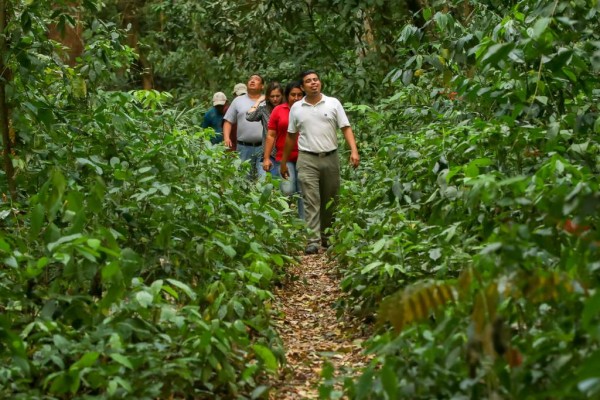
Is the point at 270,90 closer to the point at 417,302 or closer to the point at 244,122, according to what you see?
the point at 244,122

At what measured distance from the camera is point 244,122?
40.2ft

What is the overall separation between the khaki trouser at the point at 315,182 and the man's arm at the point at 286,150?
0.25m

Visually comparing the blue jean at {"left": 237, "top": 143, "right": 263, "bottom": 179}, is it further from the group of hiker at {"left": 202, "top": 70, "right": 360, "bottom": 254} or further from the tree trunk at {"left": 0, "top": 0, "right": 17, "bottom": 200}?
the tree trunk at {"left": 0, "top": 0, "right": 17, "bottom": 200}

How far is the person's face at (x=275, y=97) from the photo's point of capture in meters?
11.8

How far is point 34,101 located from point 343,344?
283cm

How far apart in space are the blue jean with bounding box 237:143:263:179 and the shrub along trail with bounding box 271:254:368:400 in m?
3.05

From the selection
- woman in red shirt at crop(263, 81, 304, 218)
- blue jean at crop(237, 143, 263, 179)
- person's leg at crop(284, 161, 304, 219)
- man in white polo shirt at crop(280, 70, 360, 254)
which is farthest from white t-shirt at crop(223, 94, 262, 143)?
man in white polo shirt at crop(280, 70, 360, 254)

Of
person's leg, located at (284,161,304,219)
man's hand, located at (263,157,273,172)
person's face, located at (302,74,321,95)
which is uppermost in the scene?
person's face, located at (302,74,321,95)

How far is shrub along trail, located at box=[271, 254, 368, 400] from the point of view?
5.12 meters

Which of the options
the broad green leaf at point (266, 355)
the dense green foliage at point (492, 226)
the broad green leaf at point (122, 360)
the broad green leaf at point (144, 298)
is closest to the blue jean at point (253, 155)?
the dense green foliage at point (492, 226)

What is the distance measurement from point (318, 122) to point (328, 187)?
0.72 m

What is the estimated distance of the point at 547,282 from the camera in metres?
3.51

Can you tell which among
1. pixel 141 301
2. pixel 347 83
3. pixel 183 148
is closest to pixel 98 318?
pixel 141 301

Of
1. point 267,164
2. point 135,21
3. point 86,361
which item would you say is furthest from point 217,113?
point 135,21
